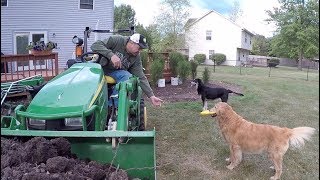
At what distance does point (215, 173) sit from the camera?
3959 mm

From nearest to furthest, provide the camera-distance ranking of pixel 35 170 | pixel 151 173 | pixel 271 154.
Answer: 1. pixel 35 170
2. pixel 151 173
3. pixel 271 154

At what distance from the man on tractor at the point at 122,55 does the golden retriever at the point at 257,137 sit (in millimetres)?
831

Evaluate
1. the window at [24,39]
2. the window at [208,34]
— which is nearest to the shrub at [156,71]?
the window at [24,39]

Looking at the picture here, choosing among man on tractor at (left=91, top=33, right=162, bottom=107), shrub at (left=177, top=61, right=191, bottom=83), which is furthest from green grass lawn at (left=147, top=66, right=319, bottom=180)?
shrub at (left=177, top=61, right=191, bottom=83)

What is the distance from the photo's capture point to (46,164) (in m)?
2.32

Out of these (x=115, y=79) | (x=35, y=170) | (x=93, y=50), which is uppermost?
(x=93, y=50)

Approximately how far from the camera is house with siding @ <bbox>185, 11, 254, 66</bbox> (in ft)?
105

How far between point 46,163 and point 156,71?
7.80 meters

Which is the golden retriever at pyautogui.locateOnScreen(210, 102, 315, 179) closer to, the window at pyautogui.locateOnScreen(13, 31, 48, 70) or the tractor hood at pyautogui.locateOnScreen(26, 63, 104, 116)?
the tractor hood at pyautogui.locateOnScreen(26, 63, 104, 116)

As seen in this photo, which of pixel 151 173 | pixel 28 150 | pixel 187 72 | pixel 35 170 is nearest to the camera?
pixel 35 170

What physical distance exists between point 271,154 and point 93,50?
2154 millimetres

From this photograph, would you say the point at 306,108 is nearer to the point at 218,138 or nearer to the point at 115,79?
the point at 218,138

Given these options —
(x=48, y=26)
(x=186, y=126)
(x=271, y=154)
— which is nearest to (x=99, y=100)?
(x=271, y=154)

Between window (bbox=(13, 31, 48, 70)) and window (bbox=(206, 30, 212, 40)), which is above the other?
window (bbox=(206, 30, 212, 40))
